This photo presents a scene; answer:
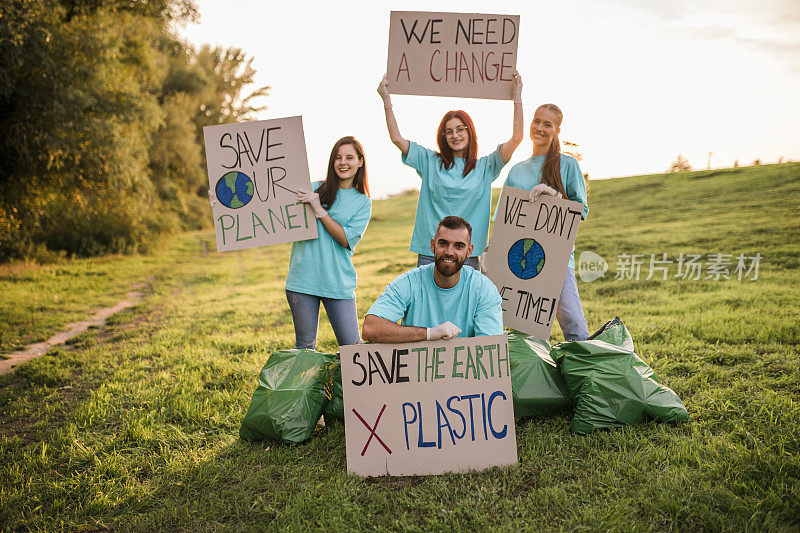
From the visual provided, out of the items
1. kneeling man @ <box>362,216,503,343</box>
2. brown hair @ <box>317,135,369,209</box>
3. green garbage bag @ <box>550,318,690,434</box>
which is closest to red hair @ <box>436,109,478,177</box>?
brown hair @ <box>317,135,369,209</box>

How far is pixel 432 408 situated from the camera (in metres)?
3.43

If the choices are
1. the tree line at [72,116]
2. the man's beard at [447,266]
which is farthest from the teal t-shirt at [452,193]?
the tree line at [72,116]

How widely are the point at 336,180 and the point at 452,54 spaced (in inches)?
60.2

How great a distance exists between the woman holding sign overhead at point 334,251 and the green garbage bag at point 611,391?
1739 millimetres

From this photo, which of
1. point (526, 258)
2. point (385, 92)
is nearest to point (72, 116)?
point (385, 92)

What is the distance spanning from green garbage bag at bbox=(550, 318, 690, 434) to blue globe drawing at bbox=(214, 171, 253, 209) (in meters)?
2.97

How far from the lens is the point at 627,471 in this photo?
10.8 ft

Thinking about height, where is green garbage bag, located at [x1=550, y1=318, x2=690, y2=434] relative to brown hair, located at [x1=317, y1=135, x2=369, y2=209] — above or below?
below

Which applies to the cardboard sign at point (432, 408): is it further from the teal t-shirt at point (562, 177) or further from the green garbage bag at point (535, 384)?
the teal t-shirt at point (562, 177)

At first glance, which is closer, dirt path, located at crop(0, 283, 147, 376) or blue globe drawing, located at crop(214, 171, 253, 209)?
blue globe drawing, located at crop(214, 171, 253, 209)

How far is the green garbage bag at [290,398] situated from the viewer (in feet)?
12.5

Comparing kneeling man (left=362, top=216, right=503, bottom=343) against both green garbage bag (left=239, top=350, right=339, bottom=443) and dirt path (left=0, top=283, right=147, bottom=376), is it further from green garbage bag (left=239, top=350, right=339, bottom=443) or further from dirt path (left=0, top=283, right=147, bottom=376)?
dirt path (left=0, top=283, right=147, bottom=376)

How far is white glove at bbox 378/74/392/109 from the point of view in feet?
14.6

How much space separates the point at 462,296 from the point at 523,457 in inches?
46.1
